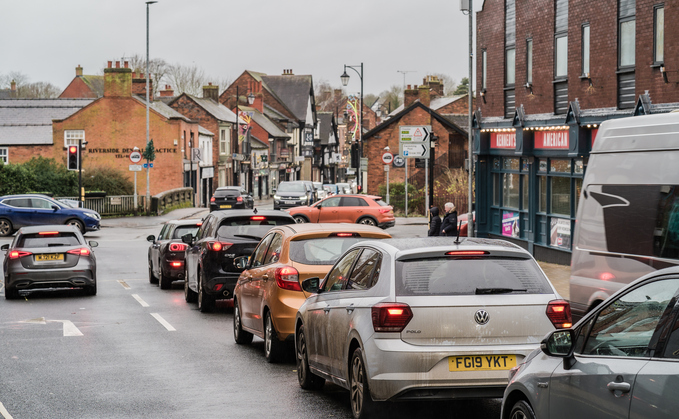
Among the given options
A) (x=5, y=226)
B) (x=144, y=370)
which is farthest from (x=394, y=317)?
(x=5, y=226)

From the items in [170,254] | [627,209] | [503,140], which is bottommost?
[170,254]

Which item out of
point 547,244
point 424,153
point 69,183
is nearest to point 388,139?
point 69,183

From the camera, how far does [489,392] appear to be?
22.4ft

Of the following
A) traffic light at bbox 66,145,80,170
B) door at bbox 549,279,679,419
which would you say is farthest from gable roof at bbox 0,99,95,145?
door at bbox 549,279,679,419

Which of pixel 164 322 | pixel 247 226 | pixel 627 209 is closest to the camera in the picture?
pixel 627 209

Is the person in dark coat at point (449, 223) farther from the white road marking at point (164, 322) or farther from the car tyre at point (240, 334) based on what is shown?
the car tyre at point (240, 334)

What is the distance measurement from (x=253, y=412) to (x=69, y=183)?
46.8 meters

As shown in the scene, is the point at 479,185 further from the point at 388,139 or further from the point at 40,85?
the point at 40,85

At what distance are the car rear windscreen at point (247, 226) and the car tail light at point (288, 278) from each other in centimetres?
469

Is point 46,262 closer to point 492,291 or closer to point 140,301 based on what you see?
point 140,301

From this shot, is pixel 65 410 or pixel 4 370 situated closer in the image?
pixel 65 410

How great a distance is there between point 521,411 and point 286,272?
5.18 m

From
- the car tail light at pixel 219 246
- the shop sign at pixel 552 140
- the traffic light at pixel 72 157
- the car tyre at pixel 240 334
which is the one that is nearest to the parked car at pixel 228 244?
the car tail light at pixel 219 246

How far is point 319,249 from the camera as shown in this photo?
10.8m
